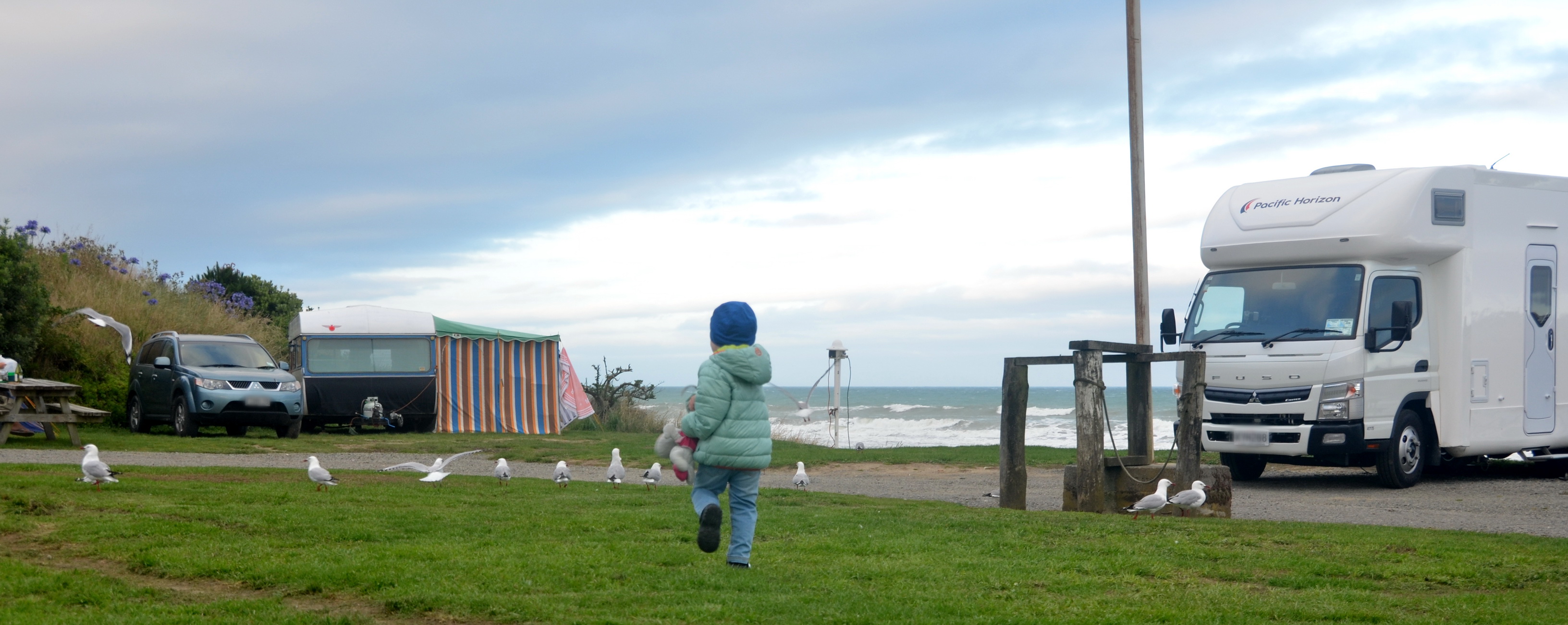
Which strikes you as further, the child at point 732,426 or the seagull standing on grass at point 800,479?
the seagull standing on grass at point 800,479

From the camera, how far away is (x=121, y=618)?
5.46m

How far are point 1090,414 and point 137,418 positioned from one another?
56.4 ft

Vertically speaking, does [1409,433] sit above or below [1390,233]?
below

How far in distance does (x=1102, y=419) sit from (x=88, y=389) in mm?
19087

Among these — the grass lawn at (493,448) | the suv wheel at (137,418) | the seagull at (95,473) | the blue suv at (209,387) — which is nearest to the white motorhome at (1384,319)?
the grass lawn at (493,448)

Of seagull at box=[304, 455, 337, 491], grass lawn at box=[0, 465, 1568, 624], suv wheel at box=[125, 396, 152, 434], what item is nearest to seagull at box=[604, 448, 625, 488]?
grass lawn at box=[0, 465, 1568, 624]

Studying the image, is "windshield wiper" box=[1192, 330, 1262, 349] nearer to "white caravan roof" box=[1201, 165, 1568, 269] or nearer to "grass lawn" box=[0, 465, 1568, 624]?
"white caravan roof" box=[1201, 165, 1568, 269]

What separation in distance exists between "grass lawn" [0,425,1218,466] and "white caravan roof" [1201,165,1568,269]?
4.87 meters

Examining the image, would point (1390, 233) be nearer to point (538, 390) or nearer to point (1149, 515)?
point (1149, 515)

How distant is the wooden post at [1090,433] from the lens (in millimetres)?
10750

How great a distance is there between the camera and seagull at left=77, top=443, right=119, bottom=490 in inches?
396

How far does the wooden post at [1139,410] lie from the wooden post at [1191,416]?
87 cm

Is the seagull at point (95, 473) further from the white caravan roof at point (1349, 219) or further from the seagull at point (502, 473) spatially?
the white caravan roof at point (1349, 219)

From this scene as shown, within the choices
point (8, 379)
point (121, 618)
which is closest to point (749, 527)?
point (121, 618)
